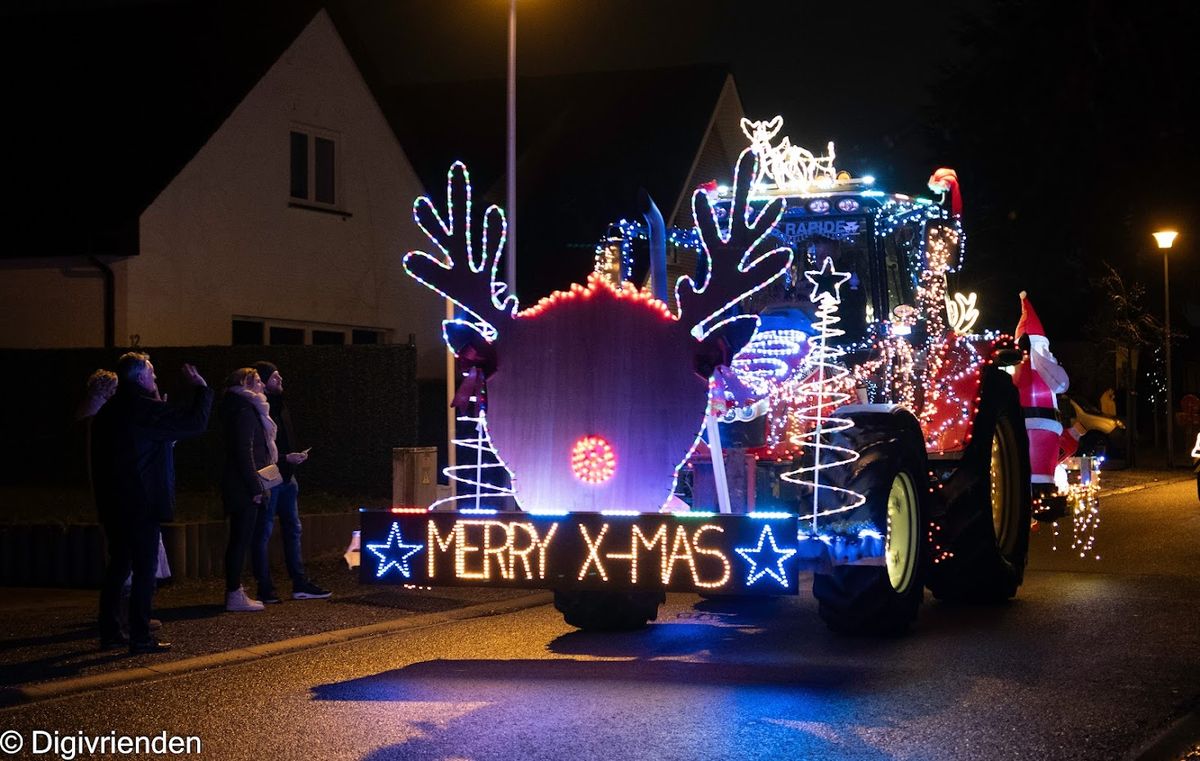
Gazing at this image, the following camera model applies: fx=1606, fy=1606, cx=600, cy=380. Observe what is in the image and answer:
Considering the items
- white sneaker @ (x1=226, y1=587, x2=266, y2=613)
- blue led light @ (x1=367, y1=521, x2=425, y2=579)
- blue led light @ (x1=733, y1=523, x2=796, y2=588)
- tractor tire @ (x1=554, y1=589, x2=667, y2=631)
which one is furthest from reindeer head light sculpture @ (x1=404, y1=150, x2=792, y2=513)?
white sneaker @ (x1=226, y1=587, x2=266, y2=613)

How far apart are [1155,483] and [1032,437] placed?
55.3 ft

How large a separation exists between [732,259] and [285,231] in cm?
1788

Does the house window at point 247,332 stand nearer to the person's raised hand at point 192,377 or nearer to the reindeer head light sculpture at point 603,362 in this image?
the person's raised hand at point 192,377

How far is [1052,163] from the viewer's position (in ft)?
155

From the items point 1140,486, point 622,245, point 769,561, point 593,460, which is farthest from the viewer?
point 1140,486

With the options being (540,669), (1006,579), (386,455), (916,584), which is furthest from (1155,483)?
(540,669)

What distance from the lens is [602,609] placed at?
10.7 m

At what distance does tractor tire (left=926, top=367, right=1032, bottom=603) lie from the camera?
1147 centimetres

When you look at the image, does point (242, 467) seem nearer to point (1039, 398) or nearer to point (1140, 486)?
point (1039, 398)

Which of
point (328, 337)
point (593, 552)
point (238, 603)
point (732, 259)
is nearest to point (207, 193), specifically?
point (328, 337)

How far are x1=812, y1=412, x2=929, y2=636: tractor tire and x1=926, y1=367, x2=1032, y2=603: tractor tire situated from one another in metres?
0.71

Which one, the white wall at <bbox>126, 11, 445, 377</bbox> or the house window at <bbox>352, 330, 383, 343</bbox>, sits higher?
the white wall at <bbox>126, 11, 445, 377</bbox>

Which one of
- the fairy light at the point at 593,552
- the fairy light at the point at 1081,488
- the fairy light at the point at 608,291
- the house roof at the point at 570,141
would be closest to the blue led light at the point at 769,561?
the fairy light at the point at 593,552

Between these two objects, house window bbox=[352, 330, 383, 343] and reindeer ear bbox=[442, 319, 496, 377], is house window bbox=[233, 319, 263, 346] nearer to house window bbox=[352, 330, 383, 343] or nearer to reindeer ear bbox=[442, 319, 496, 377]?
house window bbox=[352, 330, 383, 343]
